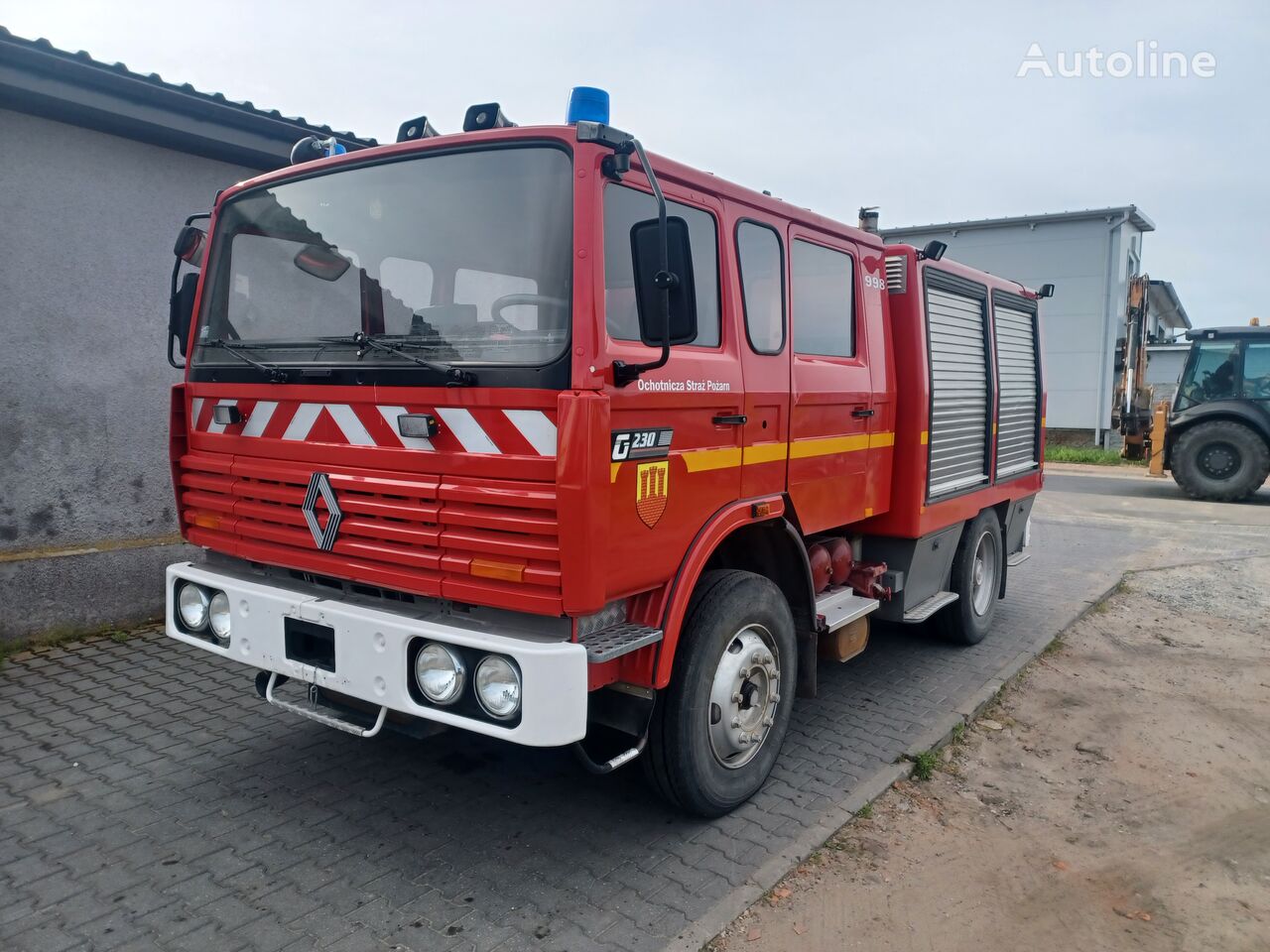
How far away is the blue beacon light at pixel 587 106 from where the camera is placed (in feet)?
9.25

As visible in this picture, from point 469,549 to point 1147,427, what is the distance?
17.1m

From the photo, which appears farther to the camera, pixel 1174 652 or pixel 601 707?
pixel 1174 652

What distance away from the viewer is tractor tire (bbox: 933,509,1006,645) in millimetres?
5859

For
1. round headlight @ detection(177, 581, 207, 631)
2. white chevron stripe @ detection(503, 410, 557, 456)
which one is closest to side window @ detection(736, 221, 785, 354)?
white chevron stripe @ detection(503, 410, 557, 456)

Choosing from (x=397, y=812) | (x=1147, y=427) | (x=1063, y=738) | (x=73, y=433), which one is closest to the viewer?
(x=397, y=812)

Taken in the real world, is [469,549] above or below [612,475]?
below

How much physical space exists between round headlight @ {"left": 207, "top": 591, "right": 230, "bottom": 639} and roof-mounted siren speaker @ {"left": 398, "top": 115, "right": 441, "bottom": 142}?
6.16ft

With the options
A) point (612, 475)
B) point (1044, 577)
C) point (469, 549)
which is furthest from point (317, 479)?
point (1044, 577)

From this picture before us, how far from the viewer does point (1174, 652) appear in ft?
19.7

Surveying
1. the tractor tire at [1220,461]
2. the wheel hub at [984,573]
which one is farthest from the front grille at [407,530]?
the tractor tire at [1220,461]

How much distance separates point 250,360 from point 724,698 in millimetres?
2285

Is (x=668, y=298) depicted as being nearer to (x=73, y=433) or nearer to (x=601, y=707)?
(x=601, y=707)

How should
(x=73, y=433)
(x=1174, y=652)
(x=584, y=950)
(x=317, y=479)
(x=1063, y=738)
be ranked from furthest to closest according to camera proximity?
Result: (x=1174, y=652) → (x=73, y=433) → (x=1063, y=738) → (x=317, y=479) → (x=584, y=950)

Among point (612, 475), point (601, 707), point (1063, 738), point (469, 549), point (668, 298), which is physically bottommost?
point (1063, 738)
